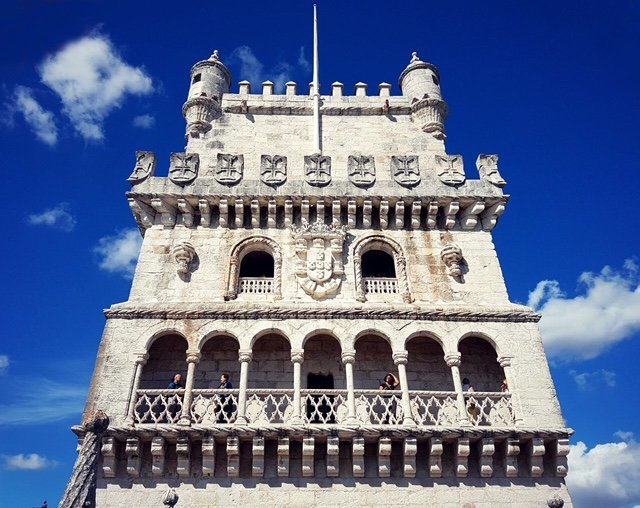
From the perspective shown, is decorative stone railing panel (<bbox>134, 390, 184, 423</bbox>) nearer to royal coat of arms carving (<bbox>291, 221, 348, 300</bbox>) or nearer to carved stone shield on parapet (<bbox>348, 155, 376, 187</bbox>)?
royal coat of arms carving (<bbox>291, 221, 348, 300</bbox>)

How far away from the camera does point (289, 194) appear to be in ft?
56.7

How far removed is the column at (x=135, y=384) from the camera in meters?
13.7

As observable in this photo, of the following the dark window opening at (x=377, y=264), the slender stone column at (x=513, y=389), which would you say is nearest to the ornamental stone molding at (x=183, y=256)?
the dark window opening at (x=377, y=264)

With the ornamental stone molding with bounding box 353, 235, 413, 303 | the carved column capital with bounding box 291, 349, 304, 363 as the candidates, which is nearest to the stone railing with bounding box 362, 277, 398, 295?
the ornamental stone molding with bounding box 353, 235, 413, 303

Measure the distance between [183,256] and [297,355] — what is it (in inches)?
194

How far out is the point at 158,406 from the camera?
48.5ft

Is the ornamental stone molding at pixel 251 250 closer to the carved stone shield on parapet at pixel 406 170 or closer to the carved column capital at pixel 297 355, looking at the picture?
the carved column capital at pixel 297 355

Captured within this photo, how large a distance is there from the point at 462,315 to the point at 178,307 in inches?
336

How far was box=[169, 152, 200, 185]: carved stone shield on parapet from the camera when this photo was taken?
17.7m

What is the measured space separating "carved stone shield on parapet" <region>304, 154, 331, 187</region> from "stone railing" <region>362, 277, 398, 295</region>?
Answer: 3816mm

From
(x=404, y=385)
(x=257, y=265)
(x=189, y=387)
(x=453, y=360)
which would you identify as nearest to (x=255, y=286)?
(x=257, y=265)

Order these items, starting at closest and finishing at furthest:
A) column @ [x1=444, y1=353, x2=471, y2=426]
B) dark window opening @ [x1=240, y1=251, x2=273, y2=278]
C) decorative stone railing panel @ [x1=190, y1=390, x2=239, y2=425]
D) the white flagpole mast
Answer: decorative stone railing panel @ [x1=190, y1=390, x2=239, y2=425] < column @ [x1=444, y1=353, x2=471, y2=426] < dark window opening @ [x1=240, y1=251, x2=273, y2=278] < the white flagpole mast

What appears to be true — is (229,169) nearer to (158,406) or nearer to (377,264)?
(377,264)

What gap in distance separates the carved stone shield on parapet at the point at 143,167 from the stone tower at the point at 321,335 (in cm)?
10
